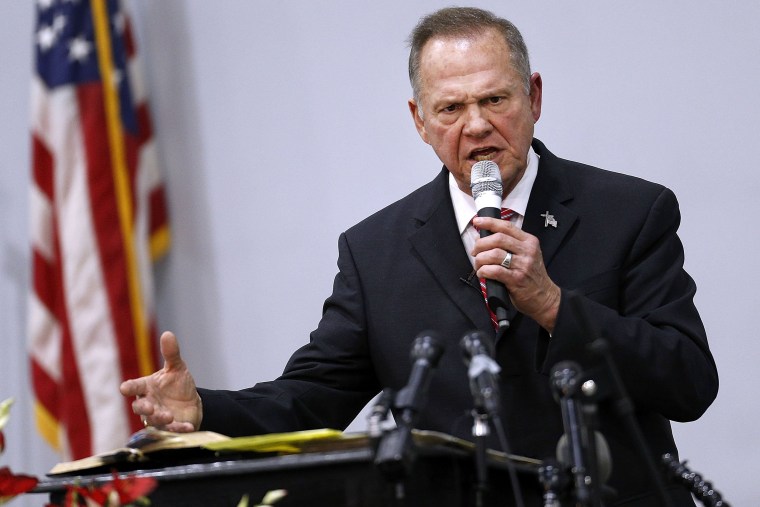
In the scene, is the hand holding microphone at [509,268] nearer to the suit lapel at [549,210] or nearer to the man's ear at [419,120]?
the suit lapel at [549,210]

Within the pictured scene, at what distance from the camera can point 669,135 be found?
417 centimetres

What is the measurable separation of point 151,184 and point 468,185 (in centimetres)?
219

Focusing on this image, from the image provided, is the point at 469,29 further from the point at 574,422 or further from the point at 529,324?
the point at 574,422

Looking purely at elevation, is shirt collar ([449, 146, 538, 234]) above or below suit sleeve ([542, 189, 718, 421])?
above

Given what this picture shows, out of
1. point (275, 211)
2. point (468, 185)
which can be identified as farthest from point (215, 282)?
point (468, 185)

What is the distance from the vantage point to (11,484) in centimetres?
168

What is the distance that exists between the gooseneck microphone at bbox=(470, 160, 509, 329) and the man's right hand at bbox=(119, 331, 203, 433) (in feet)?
2.23

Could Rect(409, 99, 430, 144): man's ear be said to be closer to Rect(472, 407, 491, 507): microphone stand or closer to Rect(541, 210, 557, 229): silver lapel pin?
Rect(541, 210, 557, 229): silver lapel pin

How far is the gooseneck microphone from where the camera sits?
2352 mm

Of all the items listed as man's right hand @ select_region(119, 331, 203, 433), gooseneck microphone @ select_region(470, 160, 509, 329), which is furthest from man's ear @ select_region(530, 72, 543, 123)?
man's right hand @ select_region(119, 331, 203, 433)

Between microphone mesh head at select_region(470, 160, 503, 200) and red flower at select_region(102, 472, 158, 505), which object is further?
microphone mesh head at select_region(470, 160, 503, 200)

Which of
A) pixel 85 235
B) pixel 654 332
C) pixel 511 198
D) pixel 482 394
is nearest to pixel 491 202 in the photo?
pixel 654 332

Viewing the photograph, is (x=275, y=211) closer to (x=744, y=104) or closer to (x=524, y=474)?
(x=744, y=104)

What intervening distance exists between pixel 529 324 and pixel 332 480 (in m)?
1.17
